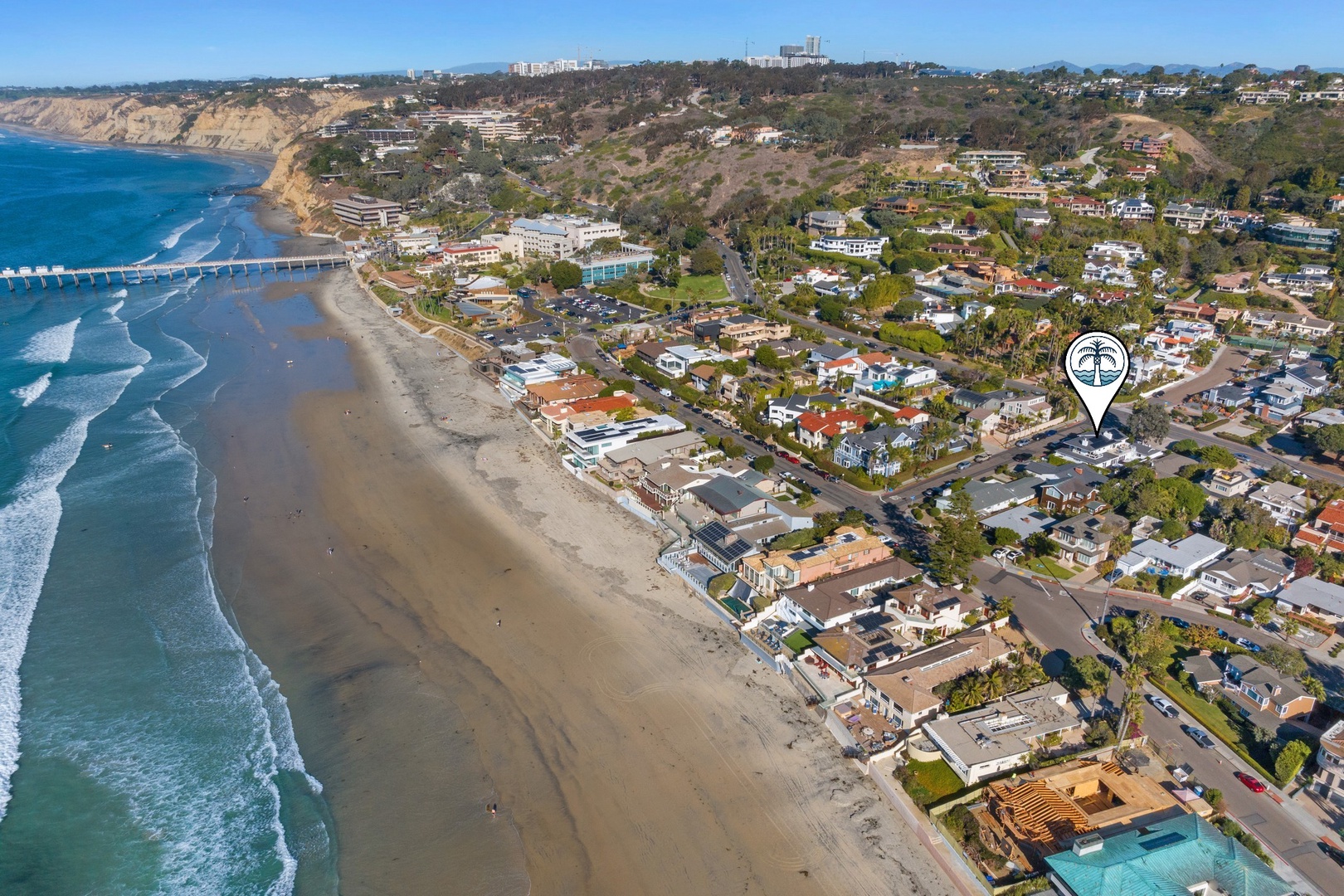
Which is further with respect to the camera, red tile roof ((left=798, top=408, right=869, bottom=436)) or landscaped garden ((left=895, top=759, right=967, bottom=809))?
red tile roof ((left=798, top=408, right=869, bottom=436))

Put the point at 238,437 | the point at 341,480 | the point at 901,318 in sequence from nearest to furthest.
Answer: the point at 341,480
the point at 238,437
the point at 901,318

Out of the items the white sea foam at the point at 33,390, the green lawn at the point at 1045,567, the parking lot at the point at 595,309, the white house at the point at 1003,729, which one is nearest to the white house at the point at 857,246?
the parking lot at the point at 595,309

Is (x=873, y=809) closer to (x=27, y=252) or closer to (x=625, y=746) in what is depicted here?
(x=625, y=746)

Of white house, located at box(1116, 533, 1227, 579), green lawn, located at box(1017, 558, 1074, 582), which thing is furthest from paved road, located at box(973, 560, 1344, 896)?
white house, located at box(1116, 533, 1227, 579)

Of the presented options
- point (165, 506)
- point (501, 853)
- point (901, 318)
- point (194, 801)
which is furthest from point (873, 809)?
point (901, 318)

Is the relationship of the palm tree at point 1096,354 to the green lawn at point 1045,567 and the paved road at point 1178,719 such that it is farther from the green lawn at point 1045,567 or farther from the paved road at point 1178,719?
the paved road at point 1178,719

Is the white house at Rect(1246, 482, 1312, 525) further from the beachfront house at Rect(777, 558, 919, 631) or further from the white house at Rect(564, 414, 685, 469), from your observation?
the white house at Rect(564, 414, 685, 469)
